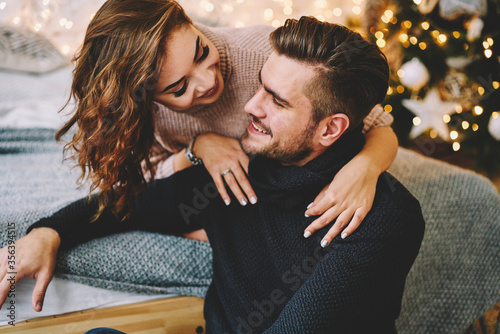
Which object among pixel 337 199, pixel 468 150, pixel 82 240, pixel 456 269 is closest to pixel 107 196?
pixel 82 240

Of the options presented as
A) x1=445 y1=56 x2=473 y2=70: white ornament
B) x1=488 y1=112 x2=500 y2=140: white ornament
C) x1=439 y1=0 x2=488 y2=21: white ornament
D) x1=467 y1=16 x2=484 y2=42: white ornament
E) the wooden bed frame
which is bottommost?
the wooden bed frame

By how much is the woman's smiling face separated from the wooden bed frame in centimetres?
55

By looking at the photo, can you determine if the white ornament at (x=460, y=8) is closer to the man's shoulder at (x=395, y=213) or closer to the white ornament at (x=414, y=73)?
the white ornament at (x=414, y=73)

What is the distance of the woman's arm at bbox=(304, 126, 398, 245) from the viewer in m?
0.83

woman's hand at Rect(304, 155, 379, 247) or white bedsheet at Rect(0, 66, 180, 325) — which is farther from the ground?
woman's hand at Rect(304, 155, 379, 247)

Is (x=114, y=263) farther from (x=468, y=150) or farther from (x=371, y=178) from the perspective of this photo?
(x=468, y=150)

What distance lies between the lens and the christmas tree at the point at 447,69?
1676 mm

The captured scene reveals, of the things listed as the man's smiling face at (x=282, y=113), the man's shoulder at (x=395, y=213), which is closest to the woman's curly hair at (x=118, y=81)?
the man's smiling face at (x=282, y=113)

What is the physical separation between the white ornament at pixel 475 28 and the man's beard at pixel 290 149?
3.99 ft

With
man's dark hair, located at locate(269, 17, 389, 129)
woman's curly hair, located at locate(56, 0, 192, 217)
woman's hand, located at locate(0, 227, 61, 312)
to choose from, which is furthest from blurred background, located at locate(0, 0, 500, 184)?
woman's hand, located at locate(0, 227, 61, 312)

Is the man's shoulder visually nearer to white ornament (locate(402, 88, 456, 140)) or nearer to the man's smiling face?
the man's smiling face

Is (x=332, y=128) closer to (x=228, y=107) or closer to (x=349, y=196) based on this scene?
(x=349, y=196)

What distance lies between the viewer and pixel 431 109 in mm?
1896

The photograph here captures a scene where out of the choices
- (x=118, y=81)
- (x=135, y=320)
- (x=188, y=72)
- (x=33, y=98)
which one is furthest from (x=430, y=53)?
(x=33, y=98)
